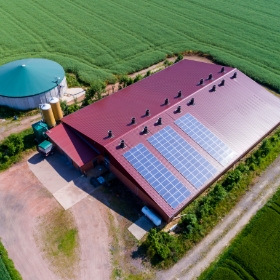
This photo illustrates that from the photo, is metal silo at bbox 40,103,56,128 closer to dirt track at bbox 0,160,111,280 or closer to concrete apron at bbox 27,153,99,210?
concrete apron at bbox 27,153,99,210

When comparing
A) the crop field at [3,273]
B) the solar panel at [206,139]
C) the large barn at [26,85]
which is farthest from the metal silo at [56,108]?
the crop field at [3,273]

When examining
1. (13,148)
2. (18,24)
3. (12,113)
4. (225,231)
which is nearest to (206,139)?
(225,231)

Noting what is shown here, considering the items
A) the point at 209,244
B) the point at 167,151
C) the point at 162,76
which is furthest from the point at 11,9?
the point at 209,244

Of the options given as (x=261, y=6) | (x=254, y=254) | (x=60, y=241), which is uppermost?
(x=261, y=6)

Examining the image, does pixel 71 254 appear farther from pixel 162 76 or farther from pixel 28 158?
pixel 162 76

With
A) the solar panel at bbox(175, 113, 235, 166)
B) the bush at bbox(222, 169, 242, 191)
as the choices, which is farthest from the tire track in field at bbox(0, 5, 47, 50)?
the bush at bbox(222, 169, 242, 191)

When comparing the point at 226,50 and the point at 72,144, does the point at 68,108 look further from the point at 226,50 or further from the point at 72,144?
the point at 226,50

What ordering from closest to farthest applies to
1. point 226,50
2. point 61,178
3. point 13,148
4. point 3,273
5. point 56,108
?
point 3,273, point 61,178, point 13,148, point 56,108, point 226,50
